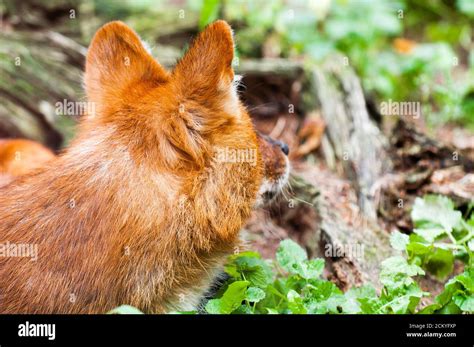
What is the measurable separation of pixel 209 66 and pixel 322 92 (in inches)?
122

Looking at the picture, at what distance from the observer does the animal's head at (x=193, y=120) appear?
10.7ft

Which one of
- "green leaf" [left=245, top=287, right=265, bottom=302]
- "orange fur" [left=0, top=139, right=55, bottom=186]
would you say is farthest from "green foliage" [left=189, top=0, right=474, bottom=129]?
"green leaf" [left=245, top=287, right=265, bottom=302]

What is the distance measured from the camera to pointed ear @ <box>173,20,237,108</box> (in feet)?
10.5

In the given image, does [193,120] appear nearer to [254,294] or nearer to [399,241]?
[254,294]

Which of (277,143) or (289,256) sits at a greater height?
(277,143)

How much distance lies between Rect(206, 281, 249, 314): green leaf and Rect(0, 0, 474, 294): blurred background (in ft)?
3.26

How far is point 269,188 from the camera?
3918mm

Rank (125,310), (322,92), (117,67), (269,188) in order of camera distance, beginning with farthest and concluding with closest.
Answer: (322,92), (269,188), (117,67), (125,310)

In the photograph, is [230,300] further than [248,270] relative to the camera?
No
